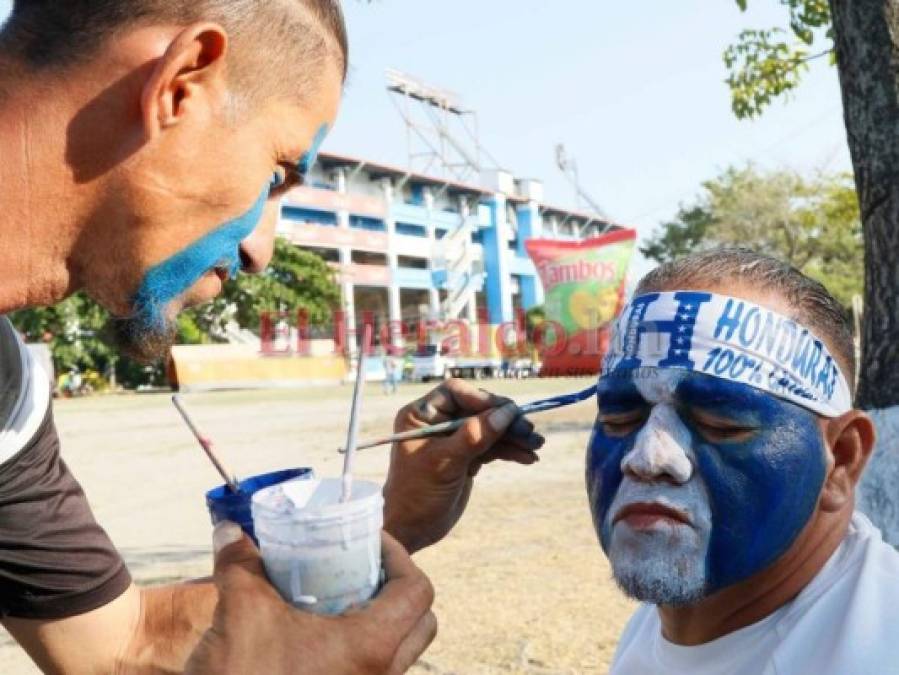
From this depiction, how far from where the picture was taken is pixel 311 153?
2.12 m

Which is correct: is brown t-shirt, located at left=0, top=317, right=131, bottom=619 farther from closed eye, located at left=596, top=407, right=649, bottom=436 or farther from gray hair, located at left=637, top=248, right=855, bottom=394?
gray hair, located at left=637, top=248, right=855, bottom=394

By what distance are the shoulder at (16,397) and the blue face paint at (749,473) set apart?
153cm

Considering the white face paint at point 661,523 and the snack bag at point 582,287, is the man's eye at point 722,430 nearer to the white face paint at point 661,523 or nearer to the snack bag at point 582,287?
the white face paint at point 661,523

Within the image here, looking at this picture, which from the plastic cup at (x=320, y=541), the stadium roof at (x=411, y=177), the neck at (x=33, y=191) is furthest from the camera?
the stadium roof at (x=411, y=177)

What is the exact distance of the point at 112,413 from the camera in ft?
89.8

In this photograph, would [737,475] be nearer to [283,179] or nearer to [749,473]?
[749,473]

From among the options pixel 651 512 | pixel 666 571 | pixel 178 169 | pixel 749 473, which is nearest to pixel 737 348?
pixel 749 473

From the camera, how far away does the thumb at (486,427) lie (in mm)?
2523

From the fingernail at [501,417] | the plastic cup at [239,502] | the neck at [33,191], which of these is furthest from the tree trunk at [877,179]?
the neck at [33,191]

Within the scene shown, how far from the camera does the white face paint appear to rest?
83.3 inches

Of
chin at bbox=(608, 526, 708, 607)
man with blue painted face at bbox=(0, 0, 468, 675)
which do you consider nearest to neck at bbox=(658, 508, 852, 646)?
chin at bbox=(608, 526, 708, 607)

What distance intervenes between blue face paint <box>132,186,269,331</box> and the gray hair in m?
1.02

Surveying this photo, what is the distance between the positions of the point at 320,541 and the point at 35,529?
155 centimetres

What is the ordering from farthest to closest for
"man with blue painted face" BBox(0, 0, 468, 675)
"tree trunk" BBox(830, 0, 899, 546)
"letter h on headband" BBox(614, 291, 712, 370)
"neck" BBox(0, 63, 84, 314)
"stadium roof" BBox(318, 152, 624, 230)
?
1. "stadium roof" BBox(318, 152, 624, 230)
2. "tree trunk" BBox(830, 0, 899, 546)
3. "letter h on headband" BBox(614, 291, 712, 370)
4. "neck" BBox(0, 63, 84, 314)
5. "man with blue painted face" BBox(0, 0, 468, 675)
